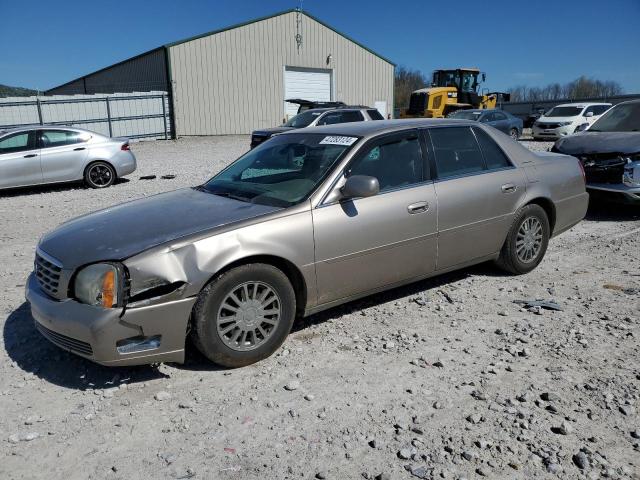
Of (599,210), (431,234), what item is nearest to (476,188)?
(431,234)

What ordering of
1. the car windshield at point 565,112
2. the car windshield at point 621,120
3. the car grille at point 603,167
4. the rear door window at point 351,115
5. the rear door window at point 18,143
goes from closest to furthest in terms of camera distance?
the car grille at point 603,167 → the car windshield at point 621,120 → the rear door window at point 18,143 → the rear door window at point 351,115 → the car windshield at point 565,112

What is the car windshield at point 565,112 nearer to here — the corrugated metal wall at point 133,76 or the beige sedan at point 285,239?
the corrugated metal wall at point 133,76

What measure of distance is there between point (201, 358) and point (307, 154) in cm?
186

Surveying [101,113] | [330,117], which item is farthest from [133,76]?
[330,117]

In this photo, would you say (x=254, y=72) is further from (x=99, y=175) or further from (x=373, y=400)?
(x=373, y=400)

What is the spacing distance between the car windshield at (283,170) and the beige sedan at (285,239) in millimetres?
16

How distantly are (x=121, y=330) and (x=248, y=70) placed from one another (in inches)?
1101

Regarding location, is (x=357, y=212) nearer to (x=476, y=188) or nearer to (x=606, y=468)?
(x=476, y=188)

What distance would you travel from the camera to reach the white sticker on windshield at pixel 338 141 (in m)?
4.41

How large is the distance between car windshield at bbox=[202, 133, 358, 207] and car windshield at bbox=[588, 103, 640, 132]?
6.26 meters

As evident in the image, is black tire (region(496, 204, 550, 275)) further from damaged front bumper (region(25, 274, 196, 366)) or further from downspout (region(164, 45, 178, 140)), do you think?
downspout (region(164, 45, 178, 140))

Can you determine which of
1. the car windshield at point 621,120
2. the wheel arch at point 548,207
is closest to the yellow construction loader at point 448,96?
the car windshield at point 621,120

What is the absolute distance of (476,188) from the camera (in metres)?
4.91

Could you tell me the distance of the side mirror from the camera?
13.0 ft
